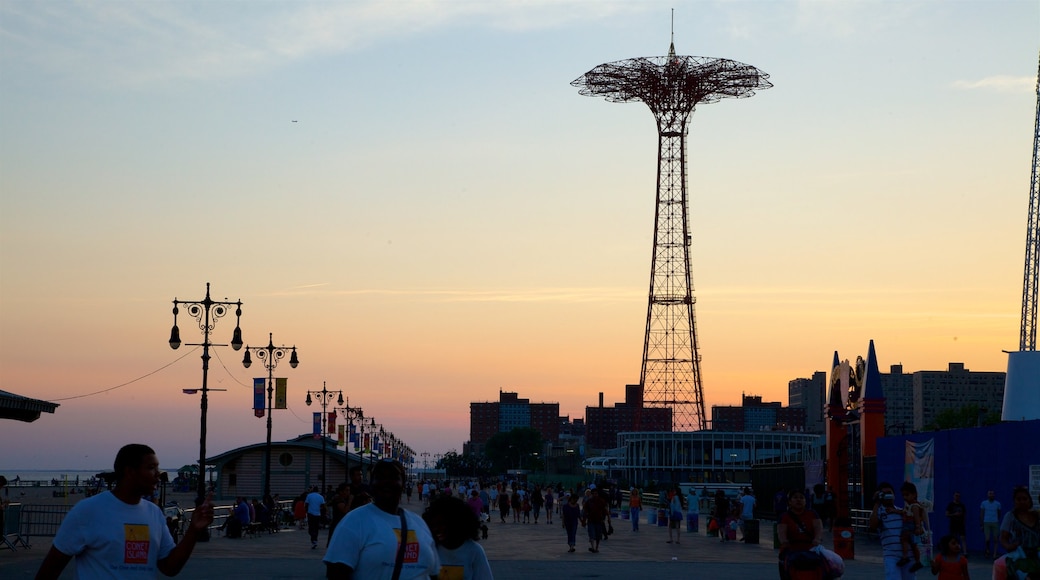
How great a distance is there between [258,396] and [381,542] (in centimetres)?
4211

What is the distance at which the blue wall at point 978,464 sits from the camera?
29.7m

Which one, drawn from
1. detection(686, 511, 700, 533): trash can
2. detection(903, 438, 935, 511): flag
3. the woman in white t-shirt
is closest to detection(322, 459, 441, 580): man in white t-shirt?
the woman in white t-shirt

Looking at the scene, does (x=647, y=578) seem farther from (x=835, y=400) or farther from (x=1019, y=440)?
(x=835, y=400)

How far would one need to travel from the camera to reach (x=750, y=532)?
1453 inches

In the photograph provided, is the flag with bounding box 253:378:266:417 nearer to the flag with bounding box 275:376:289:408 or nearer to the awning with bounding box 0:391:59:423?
the flag with bounding box 275:376:289:408

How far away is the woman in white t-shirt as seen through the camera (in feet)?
28.3

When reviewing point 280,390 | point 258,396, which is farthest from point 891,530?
point 280,390

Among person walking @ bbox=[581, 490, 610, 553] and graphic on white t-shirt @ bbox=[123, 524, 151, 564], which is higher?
graphic on white t-shirt @ bbox=[123, 524, 151, 564]

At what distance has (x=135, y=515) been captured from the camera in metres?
7.11

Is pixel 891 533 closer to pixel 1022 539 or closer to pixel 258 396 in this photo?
pixel 1022 539

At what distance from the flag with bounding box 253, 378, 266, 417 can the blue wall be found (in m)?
23.9

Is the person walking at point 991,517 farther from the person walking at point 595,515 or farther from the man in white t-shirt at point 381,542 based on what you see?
the man in white t-shirt at point 381,542

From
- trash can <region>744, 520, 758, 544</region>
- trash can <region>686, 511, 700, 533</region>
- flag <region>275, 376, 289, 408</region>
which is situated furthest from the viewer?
flag <region>275, 376, 289, 408</region>

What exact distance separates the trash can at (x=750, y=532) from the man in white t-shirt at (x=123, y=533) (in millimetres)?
31377
